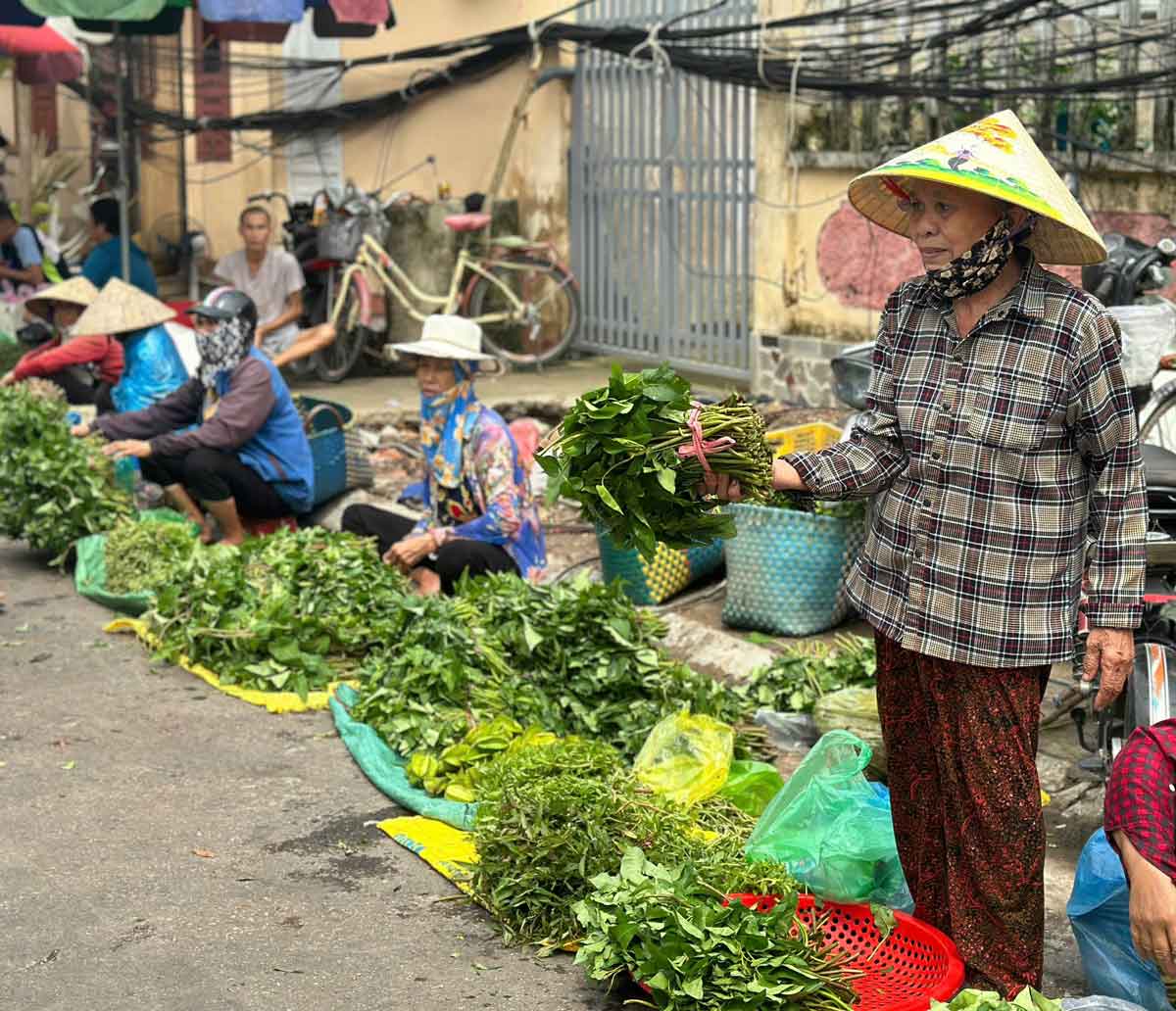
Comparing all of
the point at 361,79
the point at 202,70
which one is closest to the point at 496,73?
the point at 361,79

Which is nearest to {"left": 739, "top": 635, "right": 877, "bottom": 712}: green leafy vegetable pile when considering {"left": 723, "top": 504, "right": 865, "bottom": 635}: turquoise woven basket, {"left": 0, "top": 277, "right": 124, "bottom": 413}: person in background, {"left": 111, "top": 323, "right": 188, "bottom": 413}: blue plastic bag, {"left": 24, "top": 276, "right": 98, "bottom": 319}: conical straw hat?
{"left": 723, "top": 504, "right": 865, "bottom": 635}: turquoise woven basket

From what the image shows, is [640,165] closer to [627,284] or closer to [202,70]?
[627,284]

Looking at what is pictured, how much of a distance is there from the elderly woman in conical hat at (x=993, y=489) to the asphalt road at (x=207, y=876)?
101cm

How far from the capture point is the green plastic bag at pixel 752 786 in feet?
16.2

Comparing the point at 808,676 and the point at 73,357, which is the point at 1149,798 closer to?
the point at 808,676

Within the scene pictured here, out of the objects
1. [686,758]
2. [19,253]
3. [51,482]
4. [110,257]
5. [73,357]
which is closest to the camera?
[686,758]

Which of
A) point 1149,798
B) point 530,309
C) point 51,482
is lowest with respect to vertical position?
point 51,482

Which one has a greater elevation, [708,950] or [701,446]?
[701,446]

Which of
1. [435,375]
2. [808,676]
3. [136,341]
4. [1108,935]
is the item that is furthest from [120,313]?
[1108,935]

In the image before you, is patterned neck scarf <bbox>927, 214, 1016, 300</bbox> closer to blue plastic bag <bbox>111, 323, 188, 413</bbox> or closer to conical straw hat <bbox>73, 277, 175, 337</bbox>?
blue plastic bag <bbox>111, 323, 188, 413</bbox>

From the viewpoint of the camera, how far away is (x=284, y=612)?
6457mm

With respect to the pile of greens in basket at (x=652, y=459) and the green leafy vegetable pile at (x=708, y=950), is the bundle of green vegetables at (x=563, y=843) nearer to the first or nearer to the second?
the green leafy vegetable pile at (x=708, y=950)

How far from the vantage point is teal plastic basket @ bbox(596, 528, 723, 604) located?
281 inches

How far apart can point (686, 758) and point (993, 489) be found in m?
1.69
